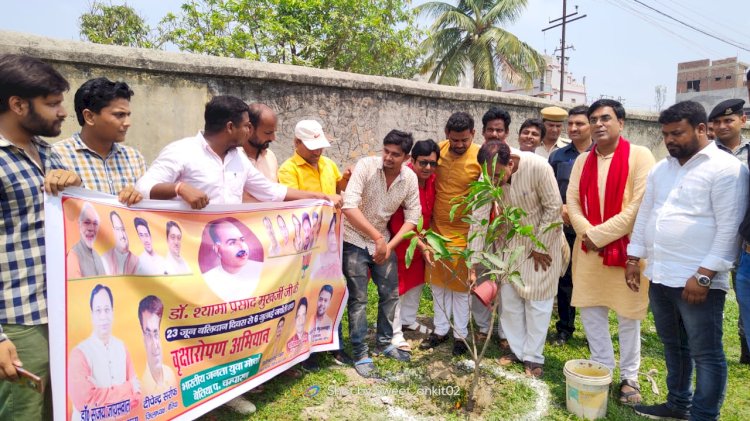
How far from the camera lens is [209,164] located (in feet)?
9.35

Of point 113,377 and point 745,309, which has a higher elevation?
point 745,309

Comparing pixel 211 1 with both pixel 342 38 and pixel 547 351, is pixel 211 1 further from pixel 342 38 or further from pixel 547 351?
pixel 547 351

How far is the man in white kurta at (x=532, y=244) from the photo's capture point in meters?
3.59

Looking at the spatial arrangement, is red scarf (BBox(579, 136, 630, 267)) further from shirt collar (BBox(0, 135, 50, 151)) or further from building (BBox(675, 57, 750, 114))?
building (BBox(675, 57, 750, 114))

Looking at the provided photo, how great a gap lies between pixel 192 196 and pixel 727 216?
9.44 feet

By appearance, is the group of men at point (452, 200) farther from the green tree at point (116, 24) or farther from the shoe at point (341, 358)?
the green tree at point (116, 24)

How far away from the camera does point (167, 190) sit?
262cm

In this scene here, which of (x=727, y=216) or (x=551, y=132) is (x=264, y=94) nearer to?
(x=551, y=132)

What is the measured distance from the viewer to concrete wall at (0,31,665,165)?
407 centimetres

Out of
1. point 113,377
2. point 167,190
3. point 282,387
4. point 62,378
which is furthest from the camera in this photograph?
point 282,387

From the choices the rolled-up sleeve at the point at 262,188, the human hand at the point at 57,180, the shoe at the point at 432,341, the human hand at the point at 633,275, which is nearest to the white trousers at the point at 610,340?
the human hand at the point at 633,275

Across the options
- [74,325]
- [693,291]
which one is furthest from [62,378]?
[693,291]

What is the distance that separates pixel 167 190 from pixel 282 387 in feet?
5.35

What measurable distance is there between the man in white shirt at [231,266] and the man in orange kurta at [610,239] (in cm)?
232
